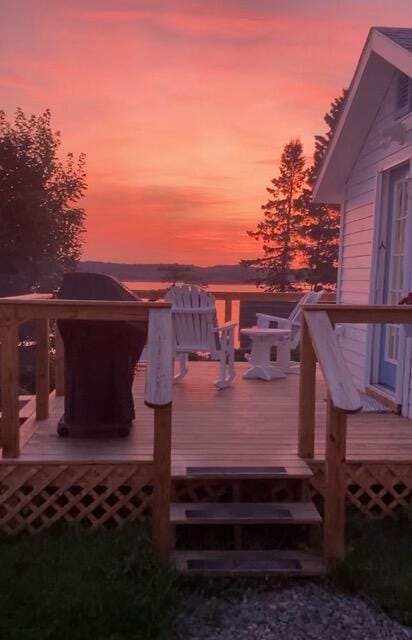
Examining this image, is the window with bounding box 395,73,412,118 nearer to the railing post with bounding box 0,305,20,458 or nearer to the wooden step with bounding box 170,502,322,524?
the wooden step with bounding box 170,502,322,524

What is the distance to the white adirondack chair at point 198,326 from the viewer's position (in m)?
6.76

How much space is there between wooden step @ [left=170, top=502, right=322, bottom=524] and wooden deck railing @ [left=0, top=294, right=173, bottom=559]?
0.65 feet

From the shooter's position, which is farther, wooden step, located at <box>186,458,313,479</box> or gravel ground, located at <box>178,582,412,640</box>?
wooden step, located at <box>186,458,313,479</box>

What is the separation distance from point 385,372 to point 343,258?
6.61 feet

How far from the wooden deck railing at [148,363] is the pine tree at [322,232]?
23.7 m

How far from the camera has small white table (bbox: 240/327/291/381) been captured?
7.41 m

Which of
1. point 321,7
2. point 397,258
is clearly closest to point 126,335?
point 397,258

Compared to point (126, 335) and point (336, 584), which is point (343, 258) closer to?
point (126, 335)

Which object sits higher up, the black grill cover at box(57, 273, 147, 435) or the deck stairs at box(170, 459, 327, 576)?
the black grill cover at box(57, 273, 147, 435)

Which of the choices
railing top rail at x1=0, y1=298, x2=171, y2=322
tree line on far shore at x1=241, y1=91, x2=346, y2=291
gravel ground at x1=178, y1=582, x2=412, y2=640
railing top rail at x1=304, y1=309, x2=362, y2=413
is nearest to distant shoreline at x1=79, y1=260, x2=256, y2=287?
tree line on far shore at x1=241, y1=91, x2=346, y2=291

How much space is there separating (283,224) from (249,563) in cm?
2843

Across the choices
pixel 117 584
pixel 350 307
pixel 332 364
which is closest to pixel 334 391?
pixel 332 364

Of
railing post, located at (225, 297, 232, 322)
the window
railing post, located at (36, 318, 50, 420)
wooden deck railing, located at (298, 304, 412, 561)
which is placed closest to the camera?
wooden deck railing, located at (298, 304, 412, 561)

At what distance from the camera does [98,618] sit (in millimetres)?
3027
